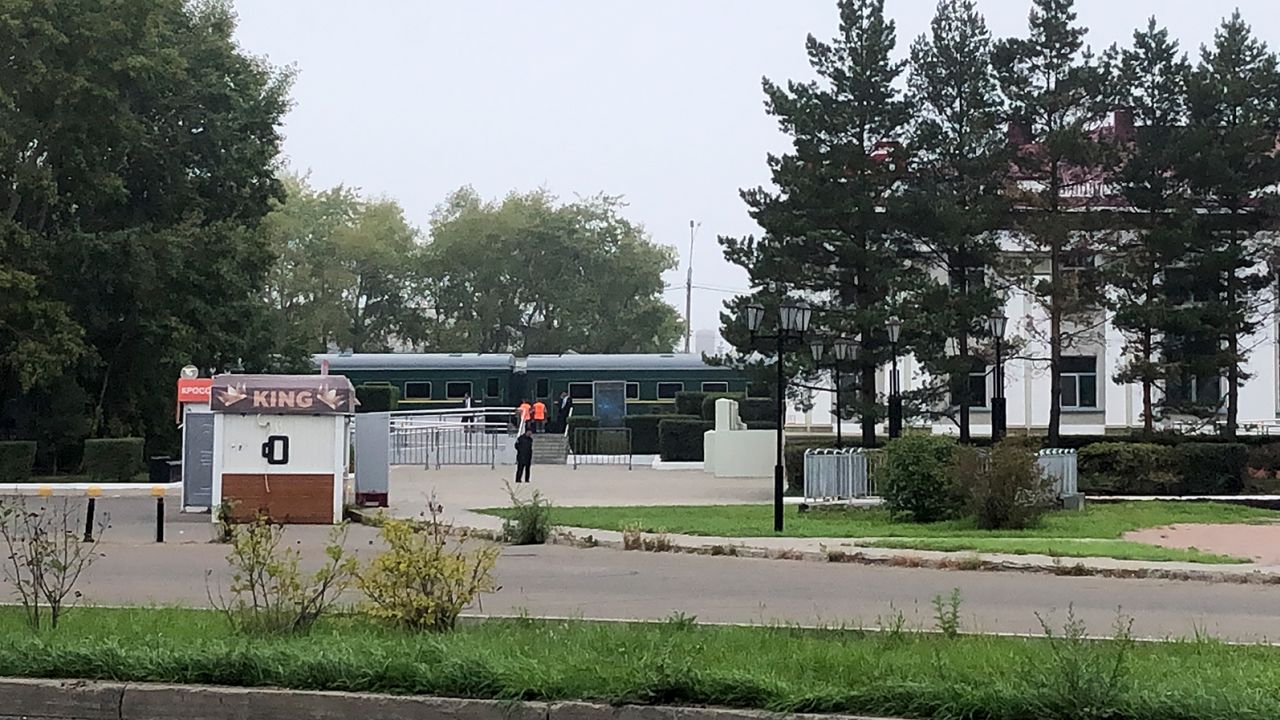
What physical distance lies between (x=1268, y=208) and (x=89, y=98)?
1173 inches

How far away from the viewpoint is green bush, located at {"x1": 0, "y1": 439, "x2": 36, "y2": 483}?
109 ft

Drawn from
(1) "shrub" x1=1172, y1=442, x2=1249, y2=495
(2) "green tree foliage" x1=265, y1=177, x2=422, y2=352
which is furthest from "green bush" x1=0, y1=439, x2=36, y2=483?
(2) "green tree foliage" x1=265, y1=177, x2=422, y2=352

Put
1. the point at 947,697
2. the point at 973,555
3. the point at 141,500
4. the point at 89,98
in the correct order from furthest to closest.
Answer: the point at 89,98 < the point at 141,500 < the point at 973,555 < the point at 947,697

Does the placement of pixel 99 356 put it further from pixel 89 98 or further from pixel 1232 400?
pixel 1232 400

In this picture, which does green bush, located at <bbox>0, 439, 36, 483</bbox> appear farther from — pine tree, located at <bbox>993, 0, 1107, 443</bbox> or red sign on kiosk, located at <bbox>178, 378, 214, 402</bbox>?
pine tree, located at <bbox>993, 0, 1107, 443</bbox>

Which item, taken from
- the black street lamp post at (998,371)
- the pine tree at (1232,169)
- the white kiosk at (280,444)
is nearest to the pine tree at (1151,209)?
the pine tree at (1232,169)

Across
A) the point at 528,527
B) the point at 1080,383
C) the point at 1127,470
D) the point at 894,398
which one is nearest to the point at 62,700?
the point at 528,527

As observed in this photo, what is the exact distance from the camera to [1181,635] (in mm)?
10453

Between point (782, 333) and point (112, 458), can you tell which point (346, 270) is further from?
point (782, 333)

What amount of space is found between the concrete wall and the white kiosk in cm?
1394

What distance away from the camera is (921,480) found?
73.8 feet

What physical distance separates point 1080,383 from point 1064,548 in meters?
36.5

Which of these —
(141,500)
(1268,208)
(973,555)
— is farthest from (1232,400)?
(141,500)

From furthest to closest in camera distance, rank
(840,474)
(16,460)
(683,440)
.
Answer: (683,440) < (16,460) < (840,474)
